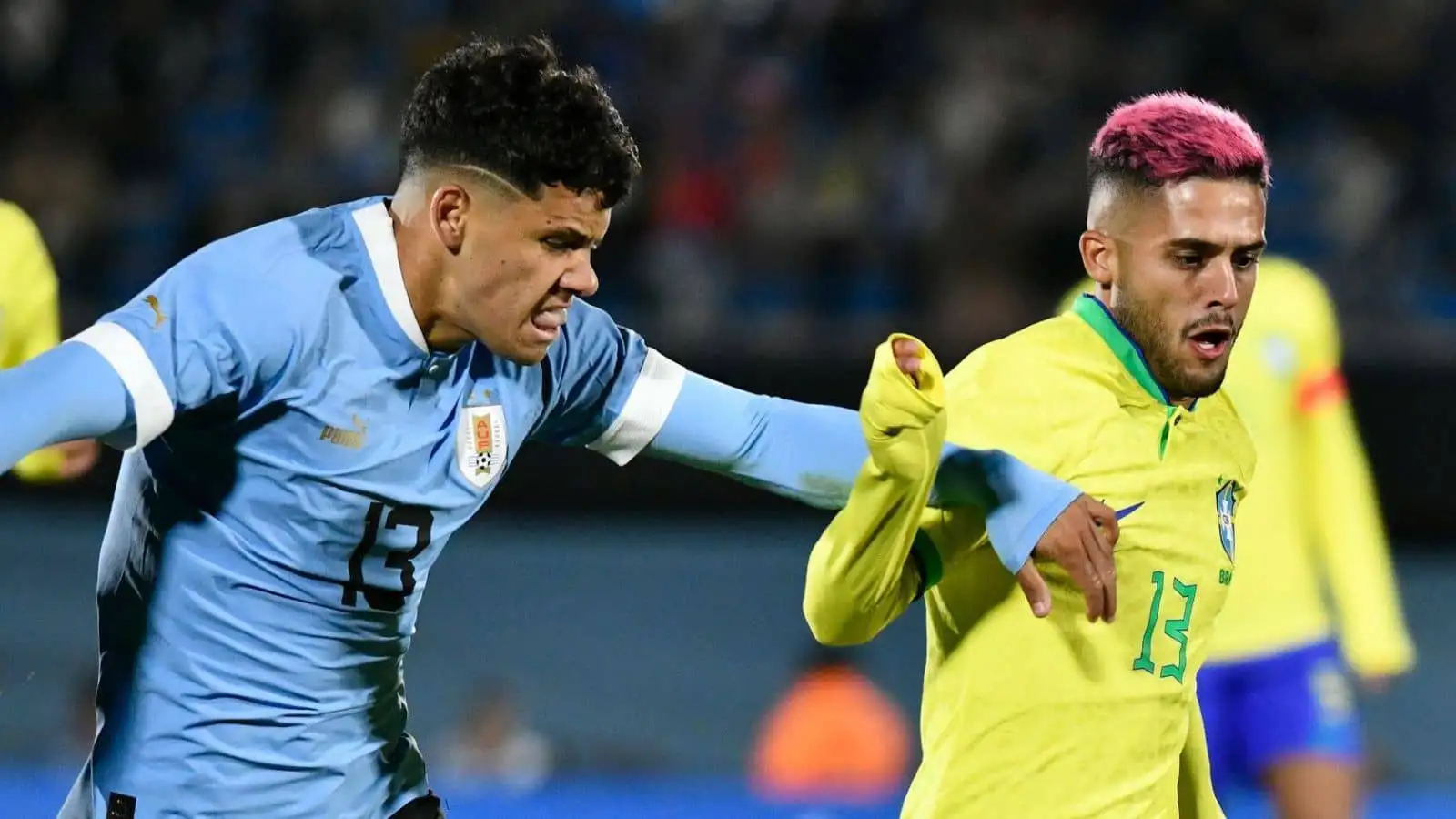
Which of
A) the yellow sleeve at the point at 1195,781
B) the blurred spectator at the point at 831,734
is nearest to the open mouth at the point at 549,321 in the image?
the yellow sleeve at the point at 1195,781

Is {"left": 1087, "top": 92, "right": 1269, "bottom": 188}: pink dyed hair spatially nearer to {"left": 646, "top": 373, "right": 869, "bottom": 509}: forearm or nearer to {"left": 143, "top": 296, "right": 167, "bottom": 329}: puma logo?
{"left": 646, "top": 373, "right": 869, "bottom": 509}: forearm

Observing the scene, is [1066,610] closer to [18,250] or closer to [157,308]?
[157,308]

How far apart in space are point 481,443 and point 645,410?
0.27 meters

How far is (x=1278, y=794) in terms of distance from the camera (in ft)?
15.5

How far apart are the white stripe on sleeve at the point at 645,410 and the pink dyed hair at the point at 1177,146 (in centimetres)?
72

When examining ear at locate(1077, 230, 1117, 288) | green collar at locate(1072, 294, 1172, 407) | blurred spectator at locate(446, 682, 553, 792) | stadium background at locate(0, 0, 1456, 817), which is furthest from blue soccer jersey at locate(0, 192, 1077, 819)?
stadium background at locate(0, 0, 1456, 817)

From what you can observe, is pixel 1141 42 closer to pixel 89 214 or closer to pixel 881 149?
pixel 881 149

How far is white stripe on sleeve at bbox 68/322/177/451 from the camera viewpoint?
2352 mm

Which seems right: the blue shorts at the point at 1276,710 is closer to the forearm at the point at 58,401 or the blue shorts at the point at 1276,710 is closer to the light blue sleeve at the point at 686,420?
the light blue sleeve at the point at 686,420

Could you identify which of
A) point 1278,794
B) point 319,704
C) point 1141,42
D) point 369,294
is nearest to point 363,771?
point 319,704

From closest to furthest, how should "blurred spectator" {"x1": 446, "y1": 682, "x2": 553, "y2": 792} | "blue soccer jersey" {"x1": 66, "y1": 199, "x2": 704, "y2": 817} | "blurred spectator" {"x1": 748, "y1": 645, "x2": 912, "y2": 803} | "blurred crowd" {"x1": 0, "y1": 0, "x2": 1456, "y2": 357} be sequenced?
"blue soccer jersey" {"x1": 66, "y1": 199, "x2": 704, "y2": 817} < "blurred spectator" {"x1": 748, "y1": 645, "x2": 912, "y2": 803} < "blurred spectator" {"x1": 446, "y1": 682, "x2": 553, "y2": 792} < "blurred crowd" {"x1": 0, "y1": 0, "x2": 1456, "y2": 357}

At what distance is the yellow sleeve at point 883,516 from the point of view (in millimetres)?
2555

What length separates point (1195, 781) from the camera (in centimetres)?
307

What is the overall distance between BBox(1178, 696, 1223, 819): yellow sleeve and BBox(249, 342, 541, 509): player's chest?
1114 mm
